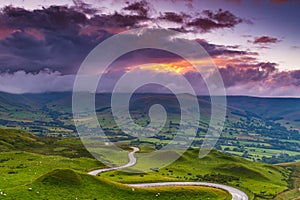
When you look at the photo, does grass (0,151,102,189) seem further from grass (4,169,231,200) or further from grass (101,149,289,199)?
grass (101,149,289,199)

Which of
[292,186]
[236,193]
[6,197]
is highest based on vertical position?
[6,197]

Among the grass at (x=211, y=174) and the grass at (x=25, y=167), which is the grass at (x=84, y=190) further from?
the grass at (x=211, y=174)

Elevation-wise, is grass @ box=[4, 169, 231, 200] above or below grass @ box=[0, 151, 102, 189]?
above

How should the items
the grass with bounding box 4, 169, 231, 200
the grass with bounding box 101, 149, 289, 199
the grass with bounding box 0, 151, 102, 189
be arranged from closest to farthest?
the grass with bounding box 4, 169, 231, 200
the grass with bounding box 0, 151, 102, 189
the grass with bounding box 101, 149, 289, 199

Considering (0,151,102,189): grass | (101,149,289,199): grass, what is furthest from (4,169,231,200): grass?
(101,149,289,199): grass

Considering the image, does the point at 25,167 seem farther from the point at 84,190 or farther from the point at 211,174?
the point at 211,174

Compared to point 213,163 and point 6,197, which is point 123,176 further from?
point 213,163

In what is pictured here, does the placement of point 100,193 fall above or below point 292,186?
above

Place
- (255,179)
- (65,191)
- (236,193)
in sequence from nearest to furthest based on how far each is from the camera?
1. (65,191)
2. (236,193)
3. (255,179)

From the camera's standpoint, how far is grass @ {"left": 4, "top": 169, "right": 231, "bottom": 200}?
69988 mm

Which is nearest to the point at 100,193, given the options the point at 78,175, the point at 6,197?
the point at 78,175

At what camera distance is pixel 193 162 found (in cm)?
18338

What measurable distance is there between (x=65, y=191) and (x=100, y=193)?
8.79 m

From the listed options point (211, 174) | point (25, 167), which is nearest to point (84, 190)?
point (25, 167)
